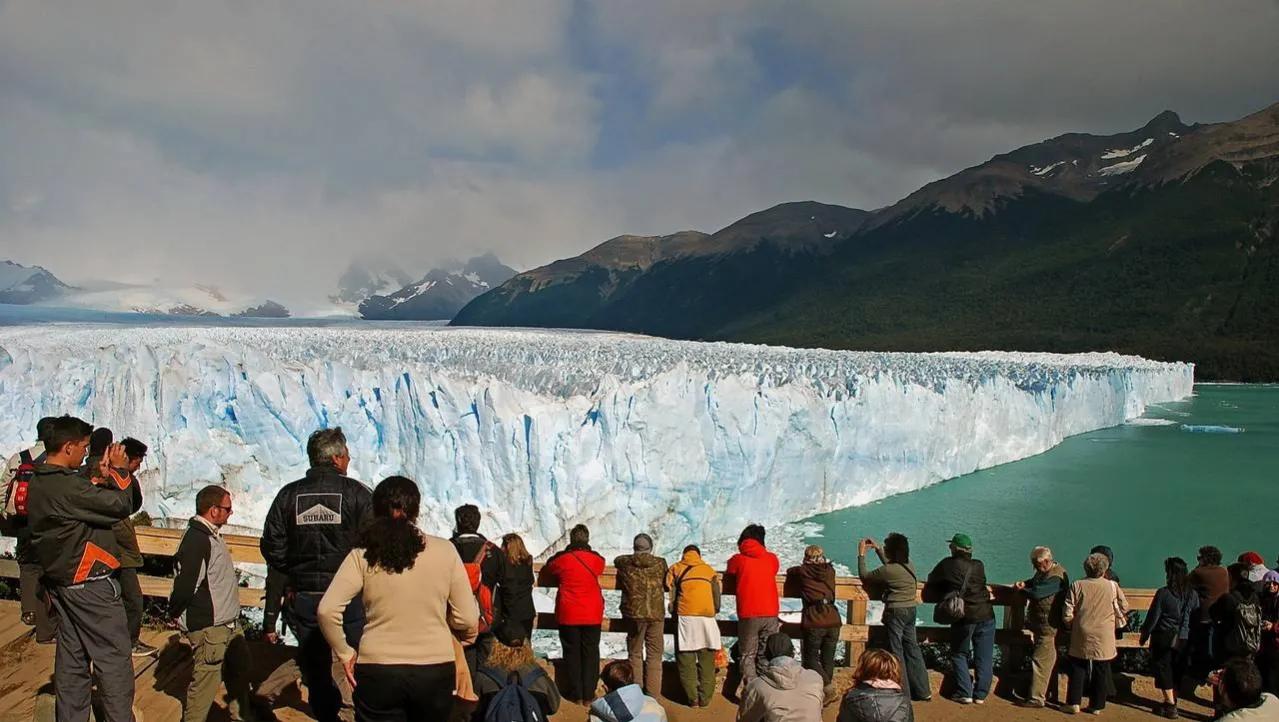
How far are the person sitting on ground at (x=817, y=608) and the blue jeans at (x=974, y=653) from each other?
63 cm

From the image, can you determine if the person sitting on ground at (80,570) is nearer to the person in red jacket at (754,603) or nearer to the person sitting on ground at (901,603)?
the person in red jacket at (754,603)

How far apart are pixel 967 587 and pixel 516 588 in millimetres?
2212

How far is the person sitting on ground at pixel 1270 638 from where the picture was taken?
3486 millimetres

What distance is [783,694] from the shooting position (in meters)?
2.70

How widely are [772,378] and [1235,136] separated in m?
92.8

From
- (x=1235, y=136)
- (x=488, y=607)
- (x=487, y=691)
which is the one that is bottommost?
(x=487, y=691)

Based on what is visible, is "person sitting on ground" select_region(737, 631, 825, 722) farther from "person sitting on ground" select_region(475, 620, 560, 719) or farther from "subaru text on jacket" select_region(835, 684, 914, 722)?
"person sitting on ground" select_region(475, 620, 560, 719)

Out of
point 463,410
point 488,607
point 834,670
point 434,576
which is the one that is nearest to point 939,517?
point 463,410

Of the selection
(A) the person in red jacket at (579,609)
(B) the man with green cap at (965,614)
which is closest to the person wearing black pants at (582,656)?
(A) the person in red jacket at (579,609)

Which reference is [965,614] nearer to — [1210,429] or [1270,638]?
[1270,638]

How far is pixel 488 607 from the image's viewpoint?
3074 millimetres

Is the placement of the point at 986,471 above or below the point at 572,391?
below

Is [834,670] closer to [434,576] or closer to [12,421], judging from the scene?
[434,576]

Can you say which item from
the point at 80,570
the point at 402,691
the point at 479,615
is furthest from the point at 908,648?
the point at 80,570
